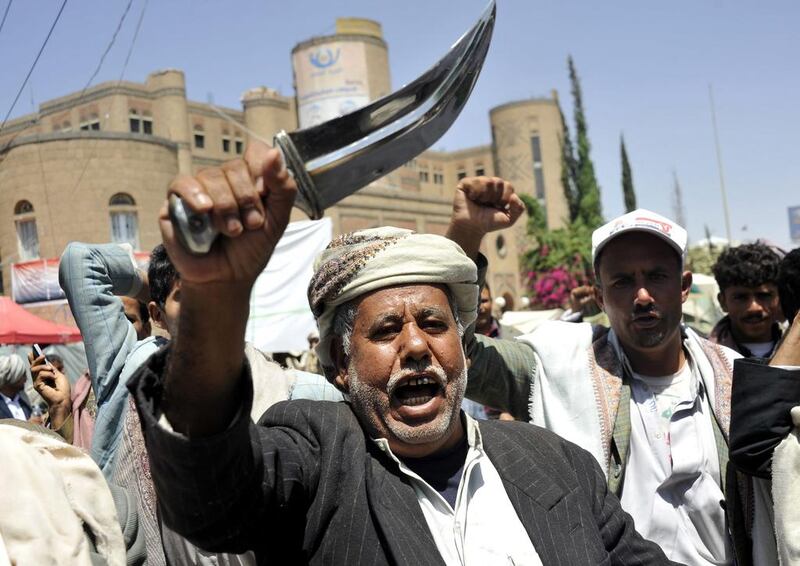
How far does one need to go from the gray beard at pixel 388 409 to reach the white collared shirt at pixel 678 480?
0.94 metres

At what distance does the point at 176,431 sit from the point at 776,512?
5.37 feet

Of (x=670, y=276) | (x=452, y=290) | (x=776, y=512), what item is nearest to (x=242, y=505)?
(x=452, y=290)

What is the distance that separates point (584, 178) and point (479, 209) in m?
49.2

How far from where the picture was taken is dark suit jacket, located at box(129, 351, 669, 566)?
140 centimetres

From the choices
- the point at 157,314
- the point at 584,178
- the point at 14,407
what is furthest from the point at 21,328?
the point at 584,178

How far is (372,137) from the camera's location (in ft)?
4.78

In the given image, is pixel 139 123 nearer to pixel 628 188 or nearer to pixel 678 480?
pixel 628 188

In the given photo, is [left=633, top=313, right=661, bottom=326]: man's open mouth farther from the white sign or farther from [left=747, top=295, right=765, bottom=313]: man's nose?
the white sign

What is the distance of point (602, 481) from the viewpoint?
2.04 metres

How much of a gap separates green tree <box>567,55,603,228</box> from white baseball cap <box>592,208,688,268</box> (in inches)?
1779

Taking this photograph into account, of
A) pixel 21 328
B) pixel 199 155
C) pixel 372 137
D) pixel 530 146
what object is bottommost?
pixel 21 328

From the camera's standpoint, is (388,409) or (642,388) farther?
(642,388)

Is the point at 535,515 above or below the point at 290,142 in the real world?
below

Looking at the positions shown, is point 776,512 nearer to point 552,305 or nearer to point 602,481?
point 602,481
